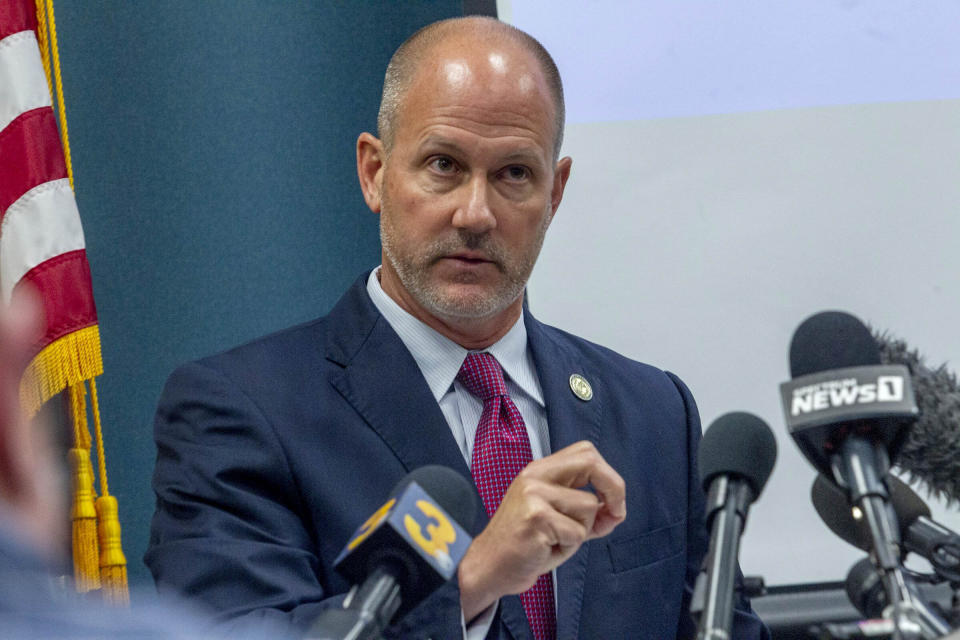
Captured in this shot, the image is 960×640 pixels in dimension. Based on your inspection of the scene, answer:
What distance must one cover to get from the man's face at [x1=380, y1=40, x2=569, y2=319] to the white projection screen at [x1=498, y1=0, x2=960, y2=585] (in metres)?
0.62

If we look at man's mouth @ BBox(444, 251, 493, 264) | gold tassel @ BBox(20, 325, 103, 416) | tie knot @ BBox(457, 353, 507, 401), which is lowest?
tie knot @ BBox(457, 353, 507, 401)

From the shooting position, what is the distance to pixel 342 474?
70.2 inches

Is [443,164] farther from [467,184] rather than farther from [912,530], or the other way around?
[912,530]

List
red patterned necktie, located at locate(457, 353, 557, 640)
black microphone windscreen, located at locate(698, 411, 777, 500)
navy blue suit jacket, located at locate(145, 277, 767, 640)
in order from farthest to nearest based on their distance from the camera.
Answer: red patterned necktie, located at locate(457, 353, 557, 640), navy blue suit jacket, located at locate(145, 277, 767, 640), black microphone windscreen, located at locate(698, 411, 777, 500)

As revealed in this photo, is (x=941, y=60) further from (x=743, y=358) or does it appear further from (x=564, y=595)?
(x=564, y=595)

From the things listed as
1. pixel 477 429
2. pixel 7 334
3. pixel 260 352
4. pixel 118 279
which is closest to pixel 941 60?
pixel 477 429

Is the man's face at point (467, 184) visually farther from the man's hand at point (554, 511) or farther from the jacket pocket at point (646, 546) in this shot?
the man's hand at point (554, 511)

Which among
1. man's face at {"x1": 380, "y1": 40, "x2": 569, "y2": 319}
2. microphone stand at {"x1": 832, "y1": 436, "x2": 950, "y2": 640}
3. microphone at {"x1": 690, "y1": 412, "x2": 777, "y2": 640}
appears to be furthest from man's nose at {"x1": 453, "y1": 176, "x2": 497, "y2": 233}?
microphone stand at {"x1": 832, "y1": 436, "x2": 950, "y2": 640}

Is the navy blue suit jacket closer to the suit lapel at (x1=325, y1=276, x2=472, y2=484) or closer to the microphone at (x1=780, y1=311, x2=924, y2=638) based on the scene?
the suit lapel at (x1=325, y1=276, x2=472, y2=484)

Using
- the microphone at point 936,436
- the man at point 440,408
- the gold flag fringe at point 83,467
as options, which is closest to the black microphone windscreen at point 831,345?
the man at point 440,408

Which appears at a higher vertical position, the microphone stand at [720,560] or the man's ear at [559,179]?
the man's ear at [559,179]

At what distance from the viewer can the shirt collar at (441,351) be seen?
1.92 m

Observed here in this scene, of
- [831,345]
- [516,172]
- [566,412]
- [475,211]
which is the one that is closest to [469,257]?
[475,211]

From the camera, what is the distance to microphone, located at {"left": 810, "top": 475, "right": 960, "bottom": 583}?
3.95 ft
